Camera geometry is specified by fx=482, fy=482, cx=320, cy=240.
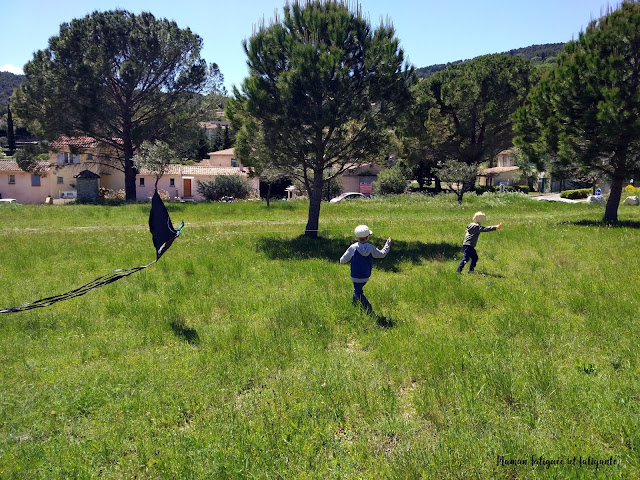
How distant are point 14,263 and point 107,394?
377 inches

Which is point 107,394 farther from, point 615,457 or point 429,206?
point 429,206

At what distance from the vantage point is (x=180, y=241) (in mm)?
17172

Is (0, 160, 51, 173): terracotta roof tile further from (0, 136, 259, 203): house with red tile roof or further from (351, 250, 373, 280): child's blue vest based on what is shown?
(351, 250, 373, 280): child's blue vest

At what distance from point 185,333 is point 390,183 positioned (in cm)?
4361

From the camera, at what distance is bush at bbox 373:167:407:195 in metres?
49.8

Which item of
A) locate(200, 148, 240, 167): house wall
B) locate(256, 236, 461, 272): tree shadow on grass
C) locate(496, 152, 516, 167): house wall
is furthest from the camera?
locate(496, 152, 516, 167): house wall

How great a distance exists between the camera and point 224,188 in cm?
4828

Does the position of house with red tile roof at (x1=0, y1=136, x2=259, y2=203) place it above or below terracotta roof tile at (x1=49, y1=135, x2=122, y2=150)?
below

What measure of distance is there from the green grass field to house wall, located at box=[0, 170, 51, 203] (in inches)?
1799

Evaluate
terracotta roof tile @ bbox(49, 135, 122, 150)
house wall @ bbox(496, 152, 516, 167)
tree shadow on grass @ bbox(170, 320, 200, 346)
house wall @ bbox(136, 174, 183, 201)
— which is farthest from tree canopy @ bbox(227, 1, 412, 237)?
house wall @ bbox(496, 152, 516, 167)

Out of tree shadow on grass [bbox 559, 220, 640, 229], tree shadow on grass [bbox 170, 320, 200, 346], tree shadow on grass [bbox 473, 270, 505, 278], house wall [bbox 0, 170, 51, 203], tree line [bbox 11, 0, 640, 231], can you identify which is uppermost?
tree line [bbox 11, 0, 640, 231]

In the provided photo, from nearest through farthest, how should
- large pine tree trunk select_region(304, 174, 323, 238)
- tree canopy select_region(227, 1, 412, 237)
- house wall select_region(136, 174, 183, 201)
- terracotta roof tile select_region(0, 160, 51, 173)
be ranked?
tree canopy select_region(227, 1, 412, 237)
large pine tree trunk select_region(304, 174, 323, 238)
terracotta roof tile select_region(0, 160, 51, 173)
house wall select_region(136, 174, 183, 201)

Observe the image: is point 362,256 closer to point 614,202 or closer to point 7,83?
point 614,202

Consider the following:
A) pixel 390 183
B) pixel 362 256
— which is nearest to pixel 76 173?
pixel 390 183
